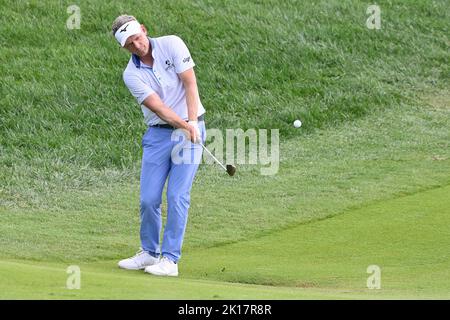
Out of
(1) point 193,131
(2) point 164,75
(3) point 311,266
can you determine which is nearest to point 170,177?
(1) point 193,131

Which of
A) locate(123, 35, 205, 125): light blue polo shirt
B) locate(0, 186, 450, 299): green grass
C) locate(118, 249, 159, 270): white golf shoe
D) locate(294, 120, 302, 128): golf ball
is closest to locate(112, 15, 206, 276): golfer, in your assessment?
locate(123, 35, 205, 125): light blue polo shirt

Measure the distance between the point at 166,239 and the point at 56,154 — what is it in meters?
6.68

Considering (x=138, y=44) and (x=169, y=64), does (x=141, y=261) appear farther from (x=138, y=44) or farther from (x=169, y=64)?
(x=138, y=44)

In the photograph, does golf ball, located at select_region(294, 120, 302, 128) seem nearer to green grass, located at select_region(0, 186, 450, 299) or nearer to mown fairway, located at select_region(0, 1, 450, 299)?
mown fairway, located at select_region(0, 1, 450, 299)

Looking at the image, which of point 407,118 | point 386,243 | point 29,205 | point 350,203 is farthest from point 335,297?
point 407,118

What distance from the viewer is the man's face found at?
898 centimetres

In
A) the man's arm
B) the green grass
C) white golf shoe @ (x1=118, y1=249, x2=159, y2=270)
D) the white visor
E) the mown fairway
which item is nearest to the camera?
the green grass

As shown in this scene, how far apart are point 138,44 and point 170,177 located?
115 cm

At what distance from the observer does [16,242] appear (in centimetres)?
1092

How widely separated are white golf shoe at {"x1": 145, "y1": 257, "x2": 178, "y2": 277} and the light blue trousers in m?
0.05

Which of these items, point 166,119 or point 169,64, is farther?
point 169,64

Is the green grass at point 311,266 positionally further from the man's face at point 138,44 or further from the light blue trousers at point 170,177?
the man's face at point 138,44

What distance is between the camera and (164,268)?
919 centimetres

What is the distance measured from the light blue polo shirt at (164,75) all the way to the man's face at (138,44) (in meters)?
0.09
